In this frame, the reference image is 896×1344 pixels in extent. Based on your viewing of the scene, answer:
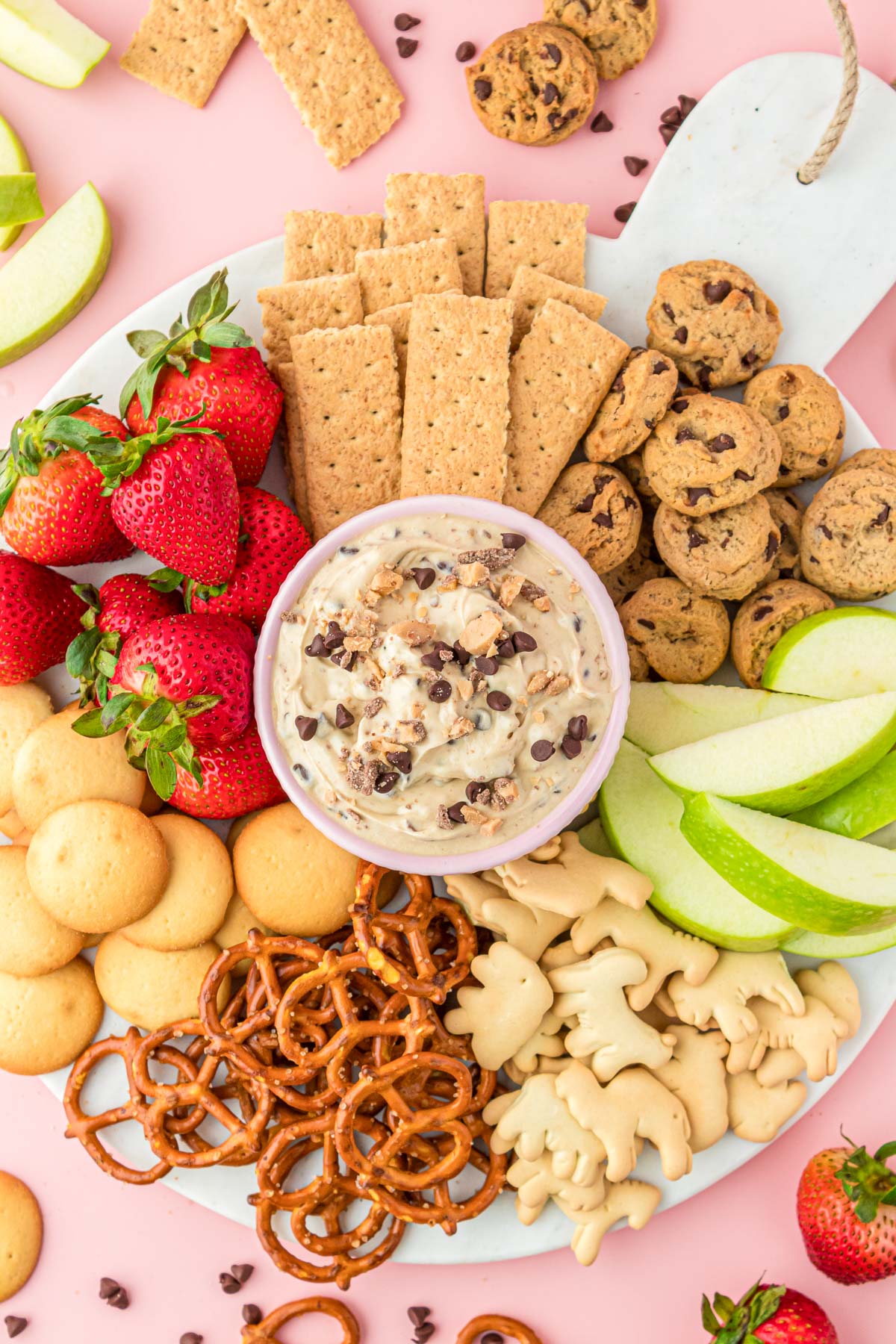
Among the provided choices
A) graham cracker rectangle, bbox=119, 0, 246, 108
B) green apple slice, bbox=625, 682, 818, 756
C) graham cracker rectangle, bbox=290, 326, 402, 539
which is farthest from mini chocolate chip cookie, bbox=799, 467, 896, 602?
graham cracker rectangle, bbox=119, 0, 246, 108

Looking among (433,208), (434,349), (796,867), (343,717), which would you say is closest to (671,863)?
(796,867)

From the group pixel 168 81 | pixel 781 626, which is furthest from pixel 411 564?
pixel 168 81

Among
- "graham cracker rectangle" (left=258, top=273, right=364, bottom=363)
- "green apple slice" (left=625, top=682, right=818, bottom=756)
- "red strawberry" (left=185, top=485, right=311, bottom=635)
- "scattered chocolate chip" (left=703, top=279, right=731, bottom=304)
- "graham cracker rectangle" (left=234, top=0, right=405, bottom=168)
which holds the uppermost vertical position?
"graham cracker rectangle" (left=234, top=0, right=405, bottom=168)

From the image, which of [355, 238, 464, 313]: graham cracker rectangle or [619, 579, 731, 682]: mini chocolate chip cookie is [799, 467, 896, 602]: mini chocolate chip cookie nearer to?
[619, 579, 731, 682]: mini chocolate chip cookie

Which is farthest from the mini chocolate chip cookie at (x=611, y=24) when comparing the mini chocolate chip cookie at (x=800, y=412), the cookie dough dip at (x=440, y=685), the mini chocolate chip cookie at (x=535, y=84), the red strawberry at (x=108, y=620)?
the red strawberry at (x=108, y=620)

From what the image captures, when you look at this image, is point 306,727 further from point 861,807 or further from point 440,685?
point 861,807

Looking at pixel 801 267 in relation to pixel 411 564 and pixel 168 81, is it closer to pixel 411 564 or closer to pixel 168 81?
pixel 411 564
